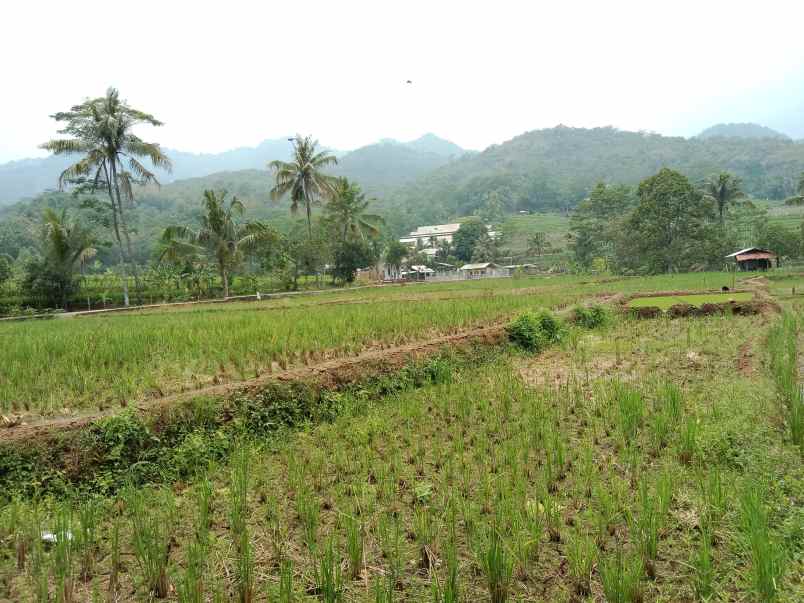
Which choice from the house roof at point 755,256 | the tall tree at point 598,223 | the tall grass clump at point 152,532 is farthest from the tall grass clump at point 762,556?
the tall tree at point 598,223

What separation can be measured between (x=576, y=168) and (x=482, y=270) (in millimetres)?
82365

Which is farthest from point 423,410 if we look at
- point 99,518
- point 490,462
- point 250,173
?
point 250,173

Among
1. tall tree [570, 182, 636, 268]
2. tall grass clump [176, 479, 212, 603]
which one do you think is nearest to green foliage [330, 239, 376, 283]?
tall tree [570, 182, 636, 268]

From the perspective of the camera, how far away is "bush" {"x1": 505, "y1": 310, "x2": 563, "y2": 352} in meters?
8.40

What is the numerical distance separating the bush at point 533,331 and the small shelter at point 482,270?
1516 inches

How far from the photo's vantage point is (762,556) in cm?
207

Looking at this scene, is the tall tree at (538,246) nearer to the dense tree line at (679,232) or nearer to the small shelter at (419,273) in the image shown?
the small shelter at (419,273)

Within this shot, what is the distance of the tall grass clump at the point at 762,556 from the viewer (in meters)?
2.01

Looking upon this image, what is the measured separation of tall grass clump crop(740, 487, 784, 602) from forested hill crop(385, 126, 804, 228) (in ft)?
279

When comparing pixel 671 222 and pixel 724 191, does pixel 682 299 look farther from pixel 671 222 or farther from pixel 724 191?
pixel 724 191

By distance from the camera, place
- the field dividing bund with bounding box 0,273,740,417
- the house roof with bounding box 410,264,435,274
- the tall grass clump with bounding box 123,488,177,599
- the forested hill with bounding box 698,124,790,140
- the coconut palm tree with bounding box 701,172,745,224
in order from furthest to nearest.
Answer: the forested hill with bounding box 698,124,790,140 → the house roof with bounding box 410,264,435,274 → the coconut palm tree with bounding box 701,172,745,224 → the field dividing bund with bounding box 0,273,740,417 → the tall grass clump with bounding box 123,488,177,599

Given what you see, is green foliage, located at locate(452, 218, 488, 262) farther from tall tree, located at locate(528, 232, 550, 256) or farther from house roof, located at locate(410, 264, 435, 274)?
house roof, located at locate(410, 264, 435, 274)

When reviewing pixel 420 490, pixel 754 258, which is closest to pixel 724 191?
pixel 754 258

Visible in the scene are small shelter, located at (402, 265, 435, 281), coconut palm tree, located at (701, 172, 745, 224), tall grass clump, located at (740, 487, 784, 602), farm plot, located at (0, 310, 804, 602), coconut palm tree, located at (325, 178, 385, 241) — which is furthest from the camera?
small shelter, located at (402, 265, 435, 281)
